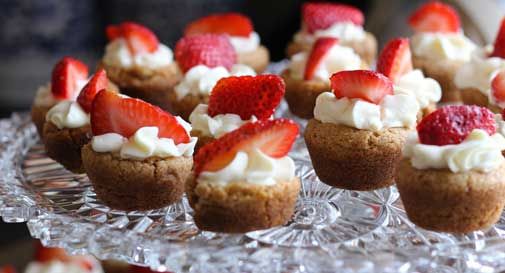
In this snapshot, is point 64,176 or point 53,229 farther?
point 64,176

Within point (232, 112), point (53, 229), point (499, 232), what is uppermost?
point (232, 112)

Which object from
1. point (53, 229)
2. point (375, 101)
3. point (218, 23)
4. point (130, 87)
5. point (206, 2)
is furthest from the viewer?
point (206, 2)

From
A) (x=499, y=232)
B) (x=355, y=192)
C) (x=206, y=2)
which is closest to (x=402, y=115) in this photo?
(x=355, y=192)

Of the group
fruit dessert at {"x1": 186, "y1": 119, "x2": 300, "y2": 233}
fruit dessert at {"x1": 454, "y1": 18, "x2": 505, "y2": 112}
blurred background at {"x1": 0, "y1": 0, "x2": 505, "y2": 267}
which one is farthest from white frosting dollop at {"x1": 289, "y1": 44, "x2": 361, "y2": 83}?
blurred background at {"x1": 0, "y1": 0, "x2": 505, "y2": 267}

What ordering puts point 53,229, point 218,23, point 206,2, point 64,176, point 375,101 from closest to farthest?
point 53,229
point 375,101
point 64,176
point 218,23
point 206,2

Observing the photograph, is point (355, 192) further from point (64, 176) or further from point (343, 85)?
point (64, 176)

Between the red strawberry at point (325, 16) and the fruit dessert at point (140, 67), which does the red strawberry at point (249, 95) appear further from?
the red strawberry at point (325, 16)
